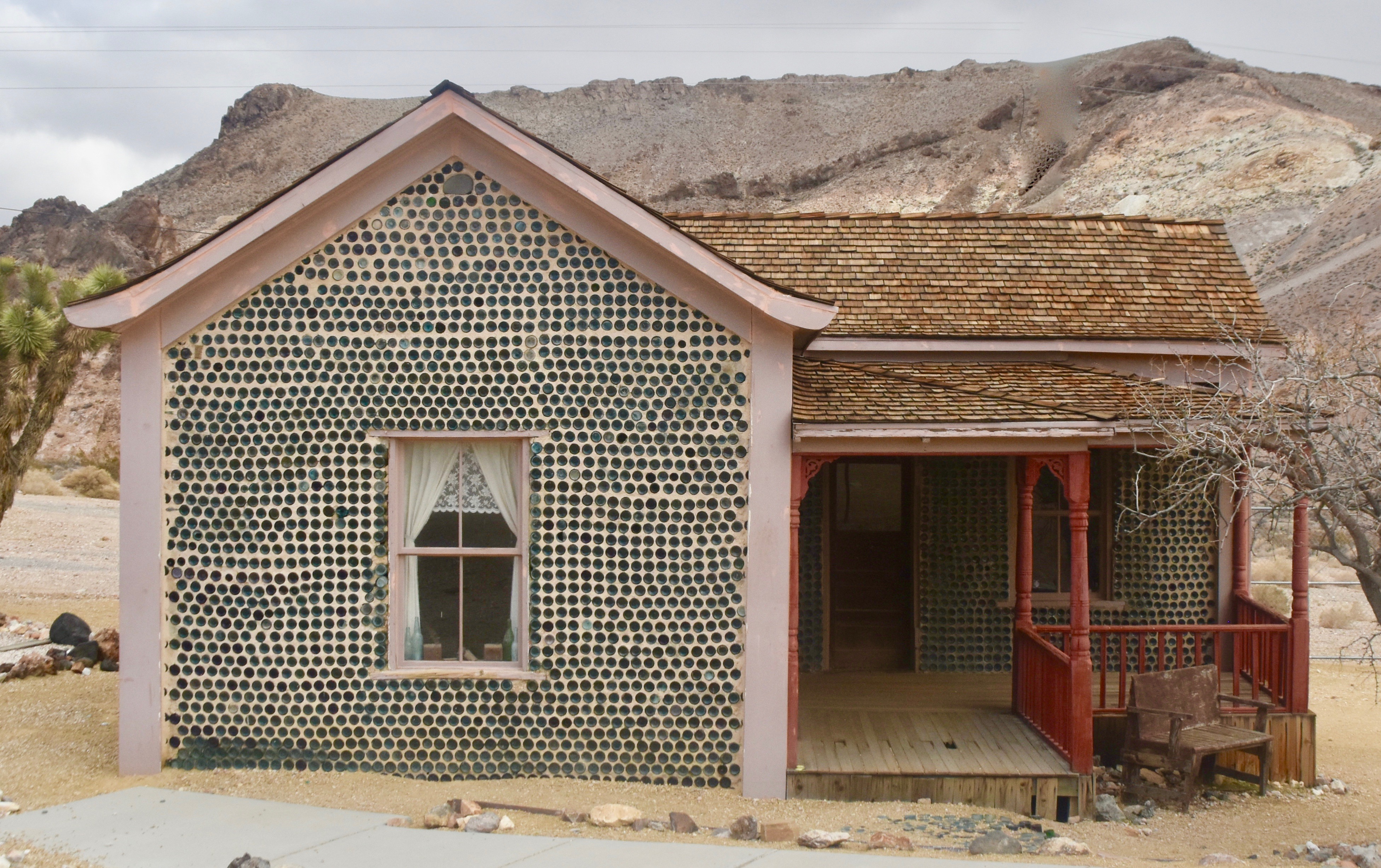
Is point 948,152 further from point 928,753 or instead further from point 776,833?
point 776,833

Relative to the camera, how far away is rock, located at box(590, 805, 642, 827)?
695cm

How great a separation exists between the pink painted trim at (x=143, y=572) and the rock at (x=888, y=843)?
5.10m

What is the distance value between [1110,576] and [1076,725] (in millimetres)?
3296

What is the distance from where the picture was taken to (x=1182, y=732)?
902cm

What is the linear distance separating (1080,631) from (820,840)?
2.92 m

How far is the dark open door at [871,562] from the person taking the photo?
11.6 meters

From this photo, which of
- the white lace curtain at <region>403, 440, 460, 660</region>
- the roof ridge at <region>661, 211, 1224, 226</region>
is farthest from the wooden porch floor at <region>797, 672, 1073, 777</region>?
the roof ridge at <region>661, 211, 1224, 226</region>

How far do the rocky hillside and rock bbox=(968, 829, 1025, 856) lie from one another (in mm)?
16022

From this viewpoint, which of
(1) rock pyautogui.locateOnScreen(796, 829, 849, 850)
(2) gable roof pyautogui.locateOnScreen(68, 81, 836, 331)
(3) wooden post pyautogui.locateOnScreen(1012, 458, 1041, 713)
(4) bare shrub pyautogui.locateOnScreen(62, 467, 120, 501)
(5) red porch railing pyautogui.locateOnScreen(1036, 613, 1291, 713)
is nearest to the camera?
(1) rock pyautogui.locateOnScreen(796, 829, 849, 850)

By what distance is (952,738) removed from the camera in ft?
29.8

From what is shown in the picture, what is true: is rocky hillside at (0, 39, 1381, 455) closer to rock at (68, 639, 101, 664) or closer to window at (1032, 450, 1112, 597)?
window at (1032, 450, 1112, 597)

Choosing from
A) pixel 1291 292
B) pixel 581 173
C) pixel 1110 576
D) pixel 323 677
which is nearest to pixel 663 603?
pixel 323 677

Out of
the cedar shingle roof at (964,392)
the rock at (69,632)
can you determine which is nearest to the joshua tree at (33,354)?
the rock at (69,632)

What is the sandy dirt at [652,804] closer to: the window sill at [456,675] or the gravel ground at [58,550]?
the window sill at [456,675]
